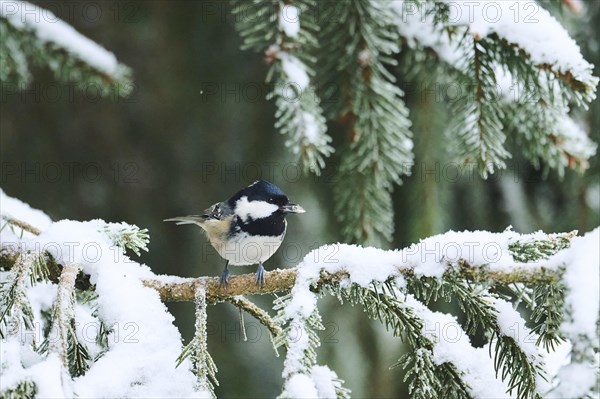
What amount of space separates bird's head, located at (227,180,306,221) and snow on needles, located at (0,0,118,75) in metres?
0.55

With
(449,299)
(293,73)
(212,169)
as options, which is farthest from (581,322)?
(212,169)

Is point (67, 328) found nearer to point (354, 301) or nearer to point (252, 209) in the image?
point (354, 301)

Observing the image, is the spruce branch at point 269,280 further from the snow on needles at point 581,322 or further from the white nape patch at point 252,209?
the white nape patch at point 252,209

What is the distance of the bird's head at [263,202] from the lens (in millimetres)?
1983

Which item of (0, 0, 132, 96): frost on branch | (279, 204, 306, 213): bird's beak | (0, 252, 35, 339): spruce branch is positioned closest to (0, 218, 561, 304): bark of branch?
(0, 252, 35, 339): spruce branch

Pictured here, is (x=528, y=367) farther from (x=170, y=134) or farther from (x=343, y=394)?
(x=170, y=134)

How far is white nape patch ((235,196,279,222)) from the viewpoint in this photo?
199 cm

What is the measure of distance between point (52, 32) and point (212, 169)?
0.85 metres

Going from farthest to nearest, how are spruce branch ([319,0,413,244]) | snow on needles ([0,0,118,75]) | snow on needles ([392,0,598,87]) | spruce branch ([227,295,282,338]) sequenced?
snow on needles ([0,0,118,75])
spruce branch ([319,0,413,244])
snow on needles ([392,0,598,87])
spruce branch ([227,295,282,338])

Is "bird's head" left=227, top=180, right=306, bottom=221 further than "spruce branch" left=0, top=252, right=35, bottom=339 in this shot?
Yes

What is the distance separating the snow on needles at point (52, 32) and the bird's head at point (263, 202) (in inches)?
21.7

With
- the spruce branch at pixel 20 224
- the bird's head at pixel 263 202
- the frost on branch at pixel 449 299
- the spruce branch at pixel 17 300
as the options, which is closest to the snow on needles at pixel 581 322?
the frost on branch at pixel 449 299

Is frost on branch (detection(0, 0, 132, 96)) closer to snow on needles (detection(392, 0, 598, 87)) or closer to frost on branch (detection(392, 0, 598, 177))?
frost on branch (detection(392, 0, 598, 177))

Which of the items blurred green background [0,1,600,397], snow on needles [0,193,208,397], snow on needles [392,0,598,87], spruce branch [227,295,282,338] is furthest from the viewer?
blurred green background [0,1,600,397]
